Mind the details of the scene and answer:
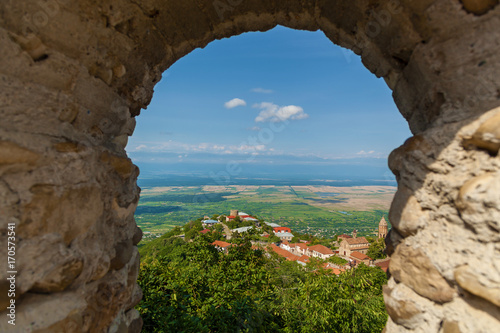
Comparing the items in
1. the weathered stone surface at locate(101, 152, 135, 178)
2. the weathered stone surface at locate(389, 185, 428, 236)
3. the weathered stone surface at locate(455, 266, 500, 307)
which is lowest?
the weathered stone surface at locate(455, 266, 500, 307)

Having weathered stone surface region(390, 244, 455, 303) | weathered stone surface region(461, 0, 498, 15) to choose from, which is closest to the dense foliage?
weathered stone surface region(390, 244, 455, 303)

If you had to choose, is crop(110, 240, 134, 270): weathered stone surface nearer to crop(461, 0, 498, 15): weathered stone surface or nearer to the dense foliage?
the dense foliage

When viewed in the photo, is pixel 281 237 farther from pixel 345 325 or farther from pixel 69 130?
pixel 69 130

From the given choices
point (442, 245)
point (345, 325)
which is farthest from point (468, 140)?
point (345, 325)

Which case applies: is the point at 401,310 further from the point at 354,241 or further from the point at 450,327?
the point at 354,241

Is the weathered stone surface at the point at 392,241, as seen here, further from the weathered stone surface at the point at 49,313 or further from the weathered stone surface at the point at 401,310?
the weathered stone surface at the point at 49,313

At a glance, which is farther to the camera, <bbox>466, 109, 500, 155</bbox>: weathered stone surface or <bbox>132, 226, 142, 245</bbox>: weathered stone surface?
<bbox>132, 226, 142, 245</bbox>: weathered stone surface

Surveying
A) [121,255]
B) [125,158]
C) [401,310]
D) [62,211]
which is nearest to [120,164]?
[125,158]

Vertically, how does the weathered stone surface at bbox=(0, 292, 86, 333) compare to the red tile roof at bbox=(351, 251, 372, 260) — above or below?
above
